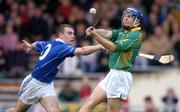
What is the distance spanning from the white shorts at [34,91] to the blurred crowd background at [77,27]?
5842 mm

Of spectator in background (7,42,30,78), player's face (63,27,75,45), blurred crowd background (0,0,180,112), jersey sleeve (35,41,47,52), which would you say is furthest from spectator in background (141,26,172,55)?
player's face (63,27,75,45)

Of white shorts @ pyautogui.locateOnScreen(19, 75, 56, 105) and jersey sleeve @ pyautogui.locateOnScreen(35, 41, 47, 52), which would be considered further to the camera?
jersey sleeve @ pyautogui.locateOnScreen(35, 41, 47, 52)

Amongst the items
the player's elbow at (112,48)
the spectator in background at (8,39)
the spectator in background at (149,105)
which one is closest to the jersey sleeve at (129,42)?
the player's elbow at (112,48)

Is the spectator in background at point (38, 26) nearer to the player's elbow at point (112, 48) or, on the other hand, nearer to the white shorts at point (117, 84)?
the white shorts at point (117, 84)

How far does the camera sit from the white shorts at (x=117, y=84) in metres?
16.1

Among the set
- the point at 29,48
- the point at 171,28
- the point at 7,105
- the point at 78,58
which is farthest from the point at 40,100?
the point at 171,28

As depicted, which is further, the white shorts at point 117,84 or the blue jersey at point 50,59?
the blue jersey at point 50,59

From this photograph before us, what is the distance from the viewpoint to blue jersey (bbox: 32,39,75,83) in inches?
647

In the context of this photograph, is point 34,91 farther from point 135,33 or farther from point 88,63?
point 88,63

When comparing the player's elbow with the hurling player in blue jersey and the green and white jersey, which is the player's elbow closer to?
the green and white jersey

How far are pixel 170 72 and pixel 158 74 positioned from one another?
0.30 m

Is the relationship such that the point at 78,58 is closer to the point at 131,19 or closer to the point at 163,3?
the point at 163,3

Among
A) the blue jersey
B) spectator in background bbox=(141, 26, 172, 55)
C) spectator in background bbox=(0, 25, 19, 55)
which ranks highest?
the blue jersey

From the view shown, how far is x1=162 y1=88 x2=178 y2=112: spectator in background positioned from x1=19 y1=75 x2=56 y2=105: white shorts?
6.27 meters
